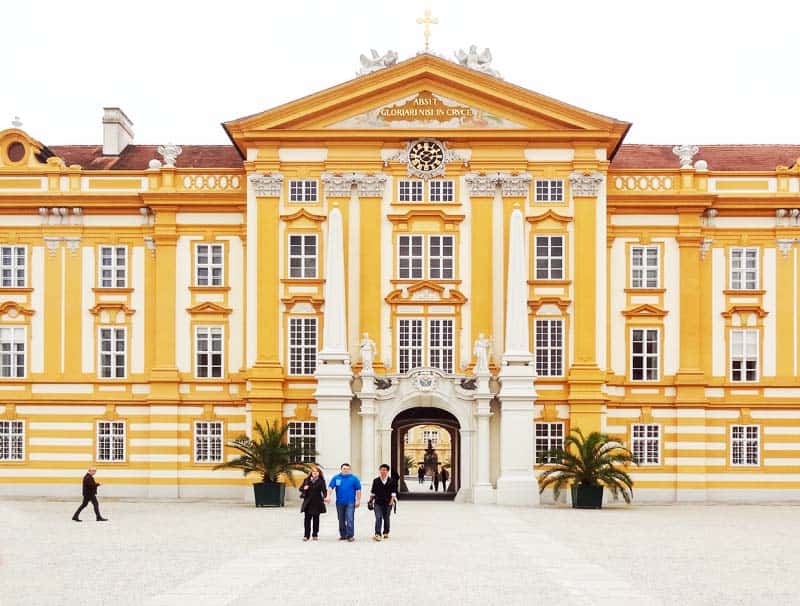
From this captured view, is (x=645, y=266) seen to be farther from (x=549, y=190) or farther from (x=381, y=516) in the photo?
(x=381, y=516)

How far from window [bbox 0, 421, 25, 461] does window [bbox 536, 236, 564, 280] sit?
850 inches

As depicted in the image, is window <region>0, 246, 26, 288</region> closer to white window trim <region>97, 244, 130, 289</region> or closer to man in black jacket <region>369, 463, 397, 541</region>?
white window trim <region>97, 244, 130, 289</region>

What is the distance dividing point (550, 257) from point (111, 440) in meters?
19.0

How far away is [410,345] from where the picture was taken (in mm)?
57844

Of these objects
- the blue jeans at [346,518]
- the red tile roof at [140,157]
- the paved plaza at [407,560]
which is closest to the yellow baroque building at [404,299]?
the red tile roof at [140,157]

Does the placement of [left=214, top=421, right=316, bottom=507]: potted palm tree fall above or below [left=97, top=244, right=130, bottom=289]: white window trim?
below

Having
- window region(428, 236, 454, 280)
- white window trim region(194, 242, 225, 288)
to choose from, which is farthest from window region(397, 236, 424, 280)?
white window trim region(194, 242, 225, 288)

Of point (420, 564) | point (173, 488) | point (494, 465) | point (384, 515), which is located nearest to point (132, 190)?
point (173, 488)

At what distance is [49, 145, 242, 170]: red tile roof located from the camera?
64625 mm

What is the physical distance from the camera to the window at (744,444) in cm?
A: 6019

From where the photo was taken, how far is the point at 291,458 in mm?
53969

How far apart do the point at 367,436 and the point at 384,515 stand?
20174mm

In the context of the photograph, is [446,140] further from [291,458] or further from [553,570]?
[553,570]

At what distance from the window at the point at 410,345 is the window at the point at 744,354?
12.9 meters
